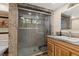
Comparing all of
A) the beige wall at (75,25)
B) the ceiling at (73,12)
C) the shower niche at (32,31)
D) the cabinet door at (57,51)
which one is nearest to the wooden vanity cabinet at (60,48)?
the cabinet door at (57,51)

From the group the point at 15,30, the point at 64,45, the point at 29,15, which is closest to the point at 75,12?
the point at 64,45

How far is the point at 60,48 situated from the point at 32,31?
23.8 inches

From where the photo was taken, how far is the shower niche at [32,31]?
1.67 meters

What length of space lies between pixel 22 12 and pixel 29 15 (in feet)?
0.44

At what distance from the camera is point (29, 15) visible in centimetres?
168

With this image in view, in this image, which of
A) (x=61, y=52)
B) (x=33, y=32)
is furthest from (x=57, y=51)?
(x=33, y=32)

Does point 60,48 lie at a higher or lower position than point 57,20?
lower

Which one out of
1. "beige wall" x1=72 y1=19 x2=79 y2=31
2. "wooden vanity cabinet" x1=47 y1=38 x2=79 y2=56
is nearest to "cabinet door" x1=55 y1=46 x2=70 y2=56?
"wooden vanity cabinet" x1=47 y1=38 x2=79 y2=56

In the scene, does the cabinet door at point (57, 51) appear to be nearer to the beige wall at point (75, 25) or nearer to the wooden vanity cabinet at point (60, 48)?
the wooden vanity cabinet at point (60, 48)

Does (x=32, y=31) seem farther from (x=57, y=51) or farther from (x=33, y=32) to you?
(x=57, y=51)

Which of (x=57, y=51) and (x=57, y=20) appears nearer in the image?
(x=57, y=51)

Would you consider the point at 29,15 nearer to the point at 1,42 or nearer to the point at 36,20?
the point at 36,20

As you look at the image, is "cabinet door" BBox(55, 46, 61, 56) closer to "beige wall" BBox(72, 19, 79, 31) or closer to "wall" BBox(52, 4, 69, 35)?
"wall" BBox(52, 4, 69, 35)

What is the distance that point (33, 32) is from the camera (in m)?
1.76
